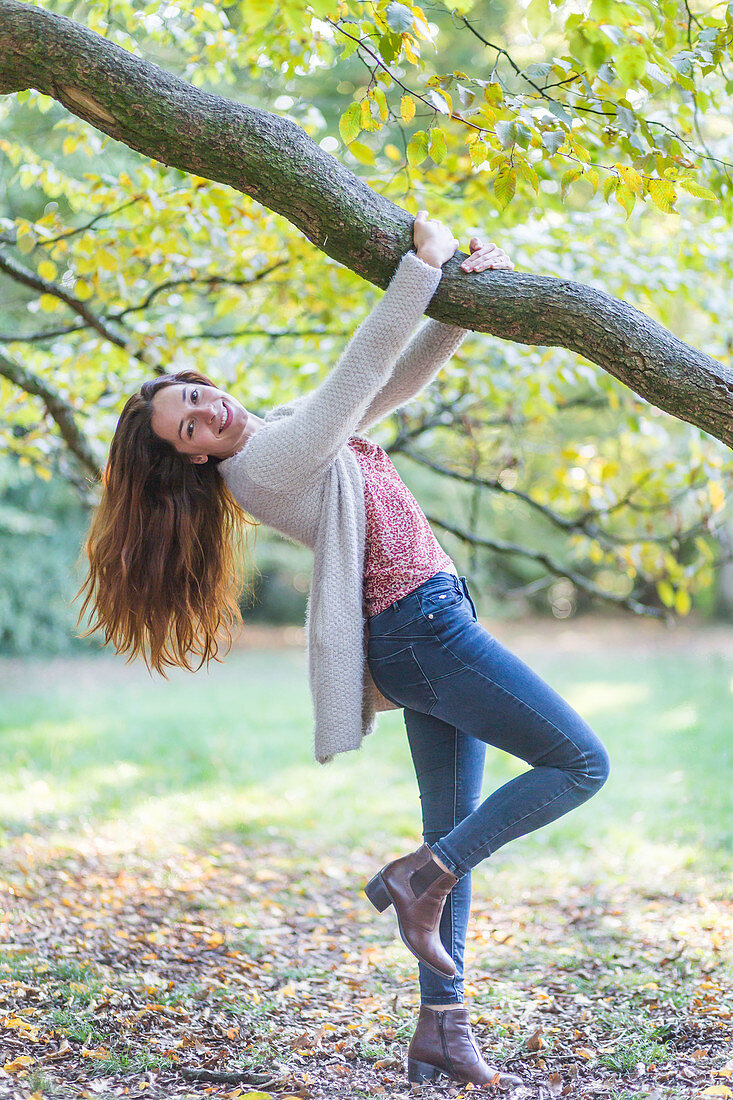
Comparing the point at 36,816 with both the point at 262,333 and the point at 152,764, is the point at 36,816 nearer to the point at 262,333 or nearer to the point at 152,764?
the point at 152,764

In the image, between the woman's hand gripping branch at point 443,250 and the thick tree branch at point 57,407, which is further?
the thick tree branch at point 57,407

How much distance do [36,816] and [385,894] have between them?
11.7 ft

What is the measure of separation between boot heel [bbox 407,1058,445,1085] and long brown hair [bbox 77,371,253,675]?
1259 mm

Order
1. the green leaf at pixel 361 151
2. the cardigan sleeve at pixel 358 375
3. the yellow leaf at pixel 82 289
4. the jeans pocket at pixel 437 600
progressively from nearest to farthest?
the cardigan sleeve at pixel 358 375
the jeans pocket at pixel 437 600
the green leaf at pixel 361 151
the yellow leaf at pixel 82 289

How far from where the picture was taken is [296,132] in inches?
97.7

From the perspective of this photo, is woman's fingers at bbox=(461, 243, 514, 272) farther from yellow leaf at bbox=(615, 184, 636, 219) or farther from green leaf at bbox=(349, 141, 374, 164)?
green leaf at bbox=(349, 141, 374, 164)

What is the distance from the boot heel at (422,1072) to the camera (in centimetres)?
264

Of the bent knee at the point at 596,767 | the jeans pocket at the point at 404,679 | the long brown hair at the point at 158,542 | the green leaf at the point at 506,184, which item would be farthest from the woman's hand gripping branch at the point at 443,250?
the bent knee at the point at 596,767

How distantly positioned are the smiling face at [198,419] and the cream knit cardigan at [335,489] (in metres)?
0.07

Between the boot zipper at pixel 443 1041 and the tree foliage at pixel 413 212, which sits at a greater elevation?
the tree foliage at pixel 413 212

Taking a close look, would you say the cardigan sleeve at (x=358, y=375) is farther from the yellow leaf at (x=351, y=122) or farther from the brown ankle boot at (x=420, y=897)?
the brown ankle boot at (x=420, y=897)

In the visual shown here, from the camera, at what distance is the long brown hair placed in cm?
271

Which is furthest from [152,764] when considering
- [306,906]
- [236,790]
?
[306,906]

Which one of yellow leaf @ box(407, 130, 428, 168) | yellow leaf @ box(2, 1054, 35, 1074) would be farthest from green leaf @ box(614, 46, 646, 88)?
yellow leaf @ box(2, 1054, 35, 1074)
